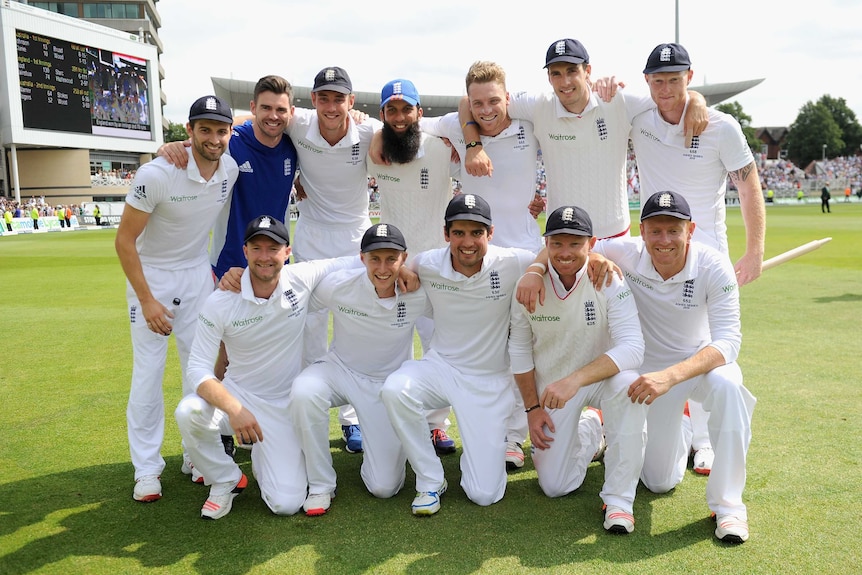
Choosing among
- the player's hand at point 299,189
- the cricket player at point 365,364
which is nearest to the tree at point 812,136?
the player's hand at point 299,189

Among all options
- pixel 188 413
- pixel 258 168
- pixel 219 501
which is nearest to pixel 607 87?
pixel 258 168

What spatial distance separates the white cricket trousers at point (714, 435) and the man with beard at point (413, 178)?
1.64 meters

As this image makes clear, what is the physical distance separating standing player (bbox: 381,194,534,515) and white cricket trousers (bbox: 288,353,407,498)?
0.25 m

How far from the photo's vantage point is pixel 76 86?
5125 cm

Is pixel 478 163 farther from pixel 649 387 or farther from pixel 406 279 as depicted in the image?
pixel 649 387

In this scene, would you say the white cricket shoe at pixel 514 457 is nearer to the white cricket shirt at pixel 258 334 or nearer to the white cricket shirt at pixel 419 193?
the white cricket shirt at pixel 258 334

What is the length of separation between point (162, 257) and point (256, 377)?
114cm

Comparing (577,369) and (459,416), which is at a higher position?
(577,369)

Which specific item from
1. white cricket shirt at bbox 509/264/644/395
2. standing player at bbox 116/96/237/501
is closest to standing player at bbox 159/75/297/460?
standing player at bbox 116/96/237/501

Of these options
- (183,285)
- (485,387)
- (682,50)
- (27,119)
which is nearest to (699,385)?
(485,387)

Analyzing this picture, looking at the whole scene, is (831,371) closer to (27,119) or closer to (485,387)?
(485,387)

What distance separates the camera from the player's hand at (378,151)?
5723mm

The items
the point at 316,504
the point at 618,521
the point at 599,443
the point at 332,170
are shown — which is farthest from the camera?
the point at 332,170

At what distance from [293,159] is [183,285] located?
56.8 inches
